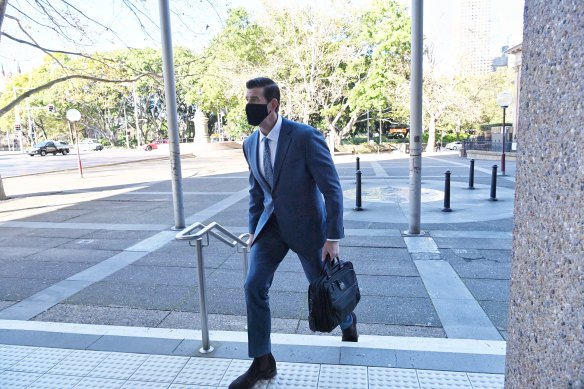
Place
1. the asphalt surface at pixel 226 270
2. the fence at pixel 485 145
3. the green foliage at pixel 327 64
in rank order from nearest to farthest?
the asphalt surface at pixel 226 270 < the fence at pixel 485 145 < the green foliage at pixel 327 64

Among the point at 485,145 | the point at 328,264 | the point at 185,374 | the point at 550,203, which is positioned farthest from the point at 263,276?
the point at 485,145

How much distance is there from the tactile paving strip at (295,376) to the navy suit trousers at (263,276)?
0.25m

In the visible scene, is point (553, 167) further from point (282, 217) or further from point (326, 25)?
point (326, 25)

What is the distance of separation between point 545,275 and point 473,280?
3.95 m

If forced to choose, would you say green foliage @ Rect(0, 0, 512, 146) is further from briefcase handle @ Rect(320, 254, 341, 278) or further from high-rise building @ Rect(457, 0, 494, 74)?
briefcase handle @ Rect(320, 254, 341, 278)

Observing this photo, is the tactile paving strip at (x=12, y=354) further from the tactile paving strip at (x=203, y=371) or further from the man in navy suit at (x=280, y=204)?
the man in navy suit at (x=280, y=204)

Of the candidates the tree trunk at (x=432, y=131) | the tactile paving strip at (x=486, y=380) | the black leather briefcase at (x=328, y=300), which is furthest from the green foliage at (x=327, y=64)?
the tactile paving strip at (x=486, y=380)

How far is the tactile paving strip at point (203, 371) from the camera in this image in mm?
3113

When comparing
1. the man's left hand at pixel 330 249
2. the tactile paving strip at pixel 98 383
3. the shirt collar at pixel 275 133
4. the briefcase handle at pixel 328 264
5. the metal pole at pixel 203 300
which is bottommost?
the tactile paving strip at pixel 98 383

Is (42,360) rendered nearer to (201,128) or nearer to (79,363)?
(79,363)

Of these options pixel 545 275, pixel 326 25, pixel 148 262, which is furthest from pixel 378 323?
pixel 326 25

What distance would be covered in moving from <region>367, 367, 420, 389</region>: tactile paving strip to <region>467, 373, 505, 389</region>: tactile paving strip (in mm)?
379

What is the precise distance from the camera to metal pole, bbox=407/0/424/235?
674 cm

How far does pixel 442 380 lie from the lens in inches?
119
